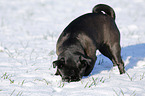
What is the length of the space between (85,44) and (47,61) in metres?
1.21

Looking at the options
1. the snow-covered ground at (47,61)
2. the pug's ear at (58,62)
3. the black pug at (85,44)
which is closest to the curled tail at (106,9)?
the black pug at (85,44)

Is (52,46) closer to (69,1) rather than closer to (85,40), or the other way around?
(85,40)

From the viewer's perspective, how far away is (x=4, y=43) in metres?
6.05

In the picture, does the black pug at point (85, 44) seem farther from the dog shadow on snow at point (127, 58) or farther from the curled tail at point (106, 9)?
the dog shadow on snow at point (127, 58)

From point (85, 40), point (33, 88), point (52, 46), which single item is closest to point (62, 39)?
point (85, 40)

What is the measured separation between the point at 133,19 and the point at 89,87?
800cm

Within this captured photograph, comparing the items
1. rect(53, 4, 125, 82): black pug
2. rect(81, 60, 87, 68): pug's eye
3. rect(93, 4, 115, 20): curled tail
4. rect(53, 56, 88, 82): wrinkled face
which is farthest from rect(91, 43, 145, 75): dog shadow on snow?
rect(93, 4, 115, 20): curled tail

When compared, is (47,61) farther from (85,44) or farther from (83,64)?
(83,64)

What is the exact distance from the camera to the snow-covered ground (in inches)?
120

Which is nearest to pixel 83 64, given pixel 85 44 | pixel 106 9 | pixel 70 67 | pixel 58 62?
pixel 70 67

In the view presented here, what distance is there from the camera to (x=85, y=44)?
3832 mm

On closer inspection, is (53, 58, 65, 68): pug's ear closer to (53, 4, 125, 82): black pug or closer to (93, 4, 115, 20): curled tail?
(53, 4, 125, 82): black pug

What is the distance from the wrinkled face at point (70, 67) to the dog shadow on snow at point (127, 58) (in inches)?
32.0

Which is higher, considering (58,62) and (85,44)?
(85,44)
